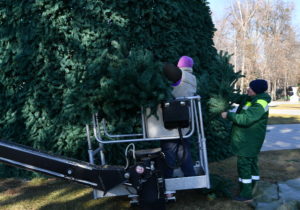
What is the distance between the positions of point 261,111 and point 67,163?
2.43 metres

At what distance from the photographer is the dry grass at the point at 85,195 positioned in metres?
3.87

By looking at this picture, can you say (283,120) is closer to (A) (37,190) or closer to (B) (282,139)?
(B) (282,139)

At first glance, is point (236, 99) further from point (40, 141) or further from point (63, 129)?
point (40, 141)

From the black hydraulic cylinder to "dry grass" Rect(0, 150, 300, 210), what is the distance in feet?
3.75

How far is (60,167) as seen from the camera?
286cm

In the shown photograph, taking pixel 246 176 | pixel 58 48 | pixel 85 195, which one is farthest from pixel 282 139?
pixel 58 48

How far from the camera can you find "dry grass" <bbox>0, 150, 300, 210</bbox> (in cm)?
387

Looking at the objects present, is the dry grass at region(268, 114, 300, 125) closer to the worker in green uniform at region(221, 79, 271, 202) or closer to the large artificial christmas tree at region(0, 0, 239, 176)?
the large artificial christmas tree at region(0, 0, 239, 176)

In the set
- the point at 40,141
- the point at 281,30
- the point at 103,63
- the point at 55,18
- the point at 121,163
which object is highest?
the point at 281,30

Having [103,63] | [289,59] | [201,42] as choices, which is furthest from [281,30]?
[103,63]

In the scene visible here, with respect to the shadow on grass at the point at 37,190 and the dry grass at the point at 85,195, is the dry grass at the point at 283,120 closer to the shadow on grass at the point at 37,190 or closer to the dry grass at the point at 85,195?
the dry grass at the point at 85,195

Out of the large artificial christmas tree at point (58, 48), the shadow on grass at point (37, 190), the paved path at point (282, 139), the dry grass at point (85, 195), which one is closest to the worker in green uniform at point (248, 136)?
the dry grass at point (85, 195)

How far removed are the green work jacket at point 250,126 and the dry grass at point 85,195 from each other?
29.5 inches

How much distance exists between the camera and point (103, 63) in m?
2.79
